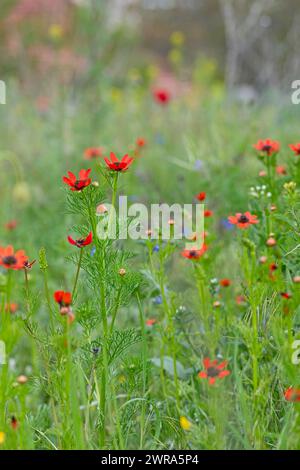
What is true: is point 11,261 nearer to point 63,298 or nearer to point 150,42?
point 63,298

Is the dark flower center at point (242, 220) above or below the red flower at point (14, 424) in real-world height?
above

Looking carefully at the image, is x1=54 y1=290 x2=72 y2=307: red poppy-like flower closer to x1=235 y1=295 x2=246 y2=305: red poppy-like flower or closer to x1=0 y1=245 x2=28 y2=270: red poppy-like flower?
x1=0 y1=245 x2=28 y2=270: red poppy-like flower

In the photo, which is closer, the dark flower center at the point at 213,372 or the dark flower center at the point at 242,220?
the dark flower center at the point at 213,372

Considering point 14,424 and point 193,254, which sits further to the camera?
point 193,254

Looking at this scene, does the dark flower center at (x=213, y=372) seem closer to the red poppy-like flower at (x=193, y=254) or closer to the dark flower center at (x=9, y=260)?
the red poppy-like flower at (x=193, y=254)

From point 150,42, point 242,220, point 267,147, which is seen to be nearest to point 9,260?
point 242,220

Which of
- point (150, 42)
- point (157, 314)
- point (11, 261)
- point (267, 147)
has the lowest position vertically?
point (157, 314)

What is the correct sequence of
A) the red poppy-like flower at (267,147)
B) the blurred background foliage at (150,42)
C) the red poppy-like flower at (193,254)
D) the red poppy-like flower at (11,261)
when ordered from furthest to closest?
the blurred background foliage at (150,42)
the red poppy-like flower at (267,147)
the red poppy-like flower at (193,254)
the red poppy-like flower at (11,261)

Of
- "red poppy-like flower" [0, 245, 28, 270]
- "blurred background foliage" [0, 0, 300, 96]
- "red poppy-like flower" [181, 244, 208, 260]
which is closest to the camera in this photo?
"red poppy-like flower" [0, 245, 28, 270]

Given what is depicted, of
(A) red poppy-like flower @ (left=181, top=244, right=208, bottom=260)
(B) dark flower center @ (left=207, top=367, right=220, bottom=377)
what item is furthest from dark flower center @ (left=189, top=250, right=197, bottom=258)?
(B) dark flower center @ (left=207, top=367, right=220, bottom=377)

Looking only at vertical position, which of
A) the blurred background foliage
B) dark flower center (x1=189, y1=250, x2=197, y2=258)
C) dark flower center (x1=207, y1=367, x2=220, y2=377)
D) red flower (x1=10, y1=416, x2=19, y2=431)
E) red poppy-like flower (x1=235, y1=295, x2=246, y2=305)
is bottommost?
red flower (x1=10, y1=416, x2=19, y2=431)

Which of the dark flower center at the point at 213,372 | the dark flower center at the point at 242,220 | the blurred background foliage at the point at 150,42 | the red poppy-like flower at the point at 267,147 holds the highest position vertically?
the blurred background foliage at the point at 150,42

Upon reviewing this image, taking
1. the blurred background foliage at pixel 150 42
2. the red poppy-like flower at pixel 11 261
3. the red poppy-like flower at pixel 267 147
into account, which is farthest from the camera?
the blurred background foliage at pixel 150 42

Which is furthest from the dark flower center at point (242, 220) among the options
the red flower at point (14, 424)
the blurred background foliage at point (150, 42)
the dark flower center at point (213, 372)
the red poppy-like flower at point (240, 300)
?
the blurred background foliage at point (150, 42)
